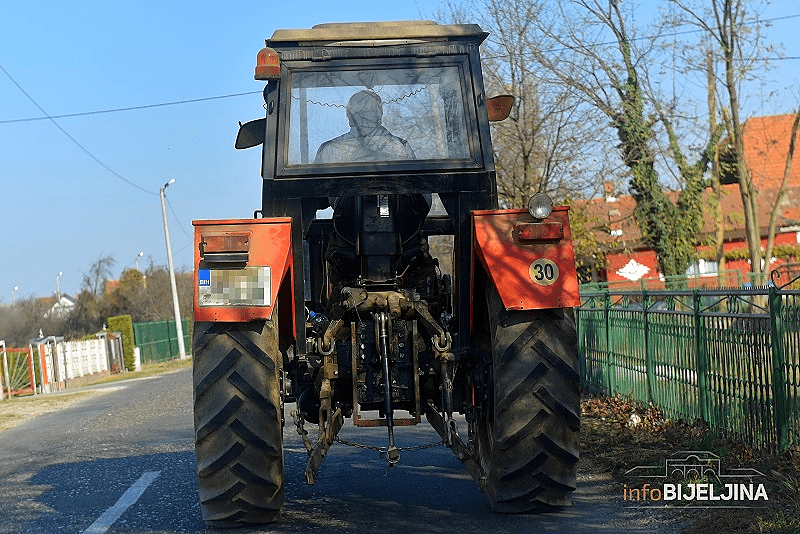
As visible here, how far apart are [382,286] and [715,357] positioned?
3316 millimetres

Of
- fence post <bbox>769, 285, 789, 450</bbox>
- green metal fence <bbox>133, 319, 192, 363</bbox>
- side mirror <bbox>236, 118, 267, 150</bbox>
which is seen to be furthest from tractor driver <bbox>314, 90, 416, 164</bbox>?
green metal fence <bbox>133, 319, 192, 363</bbox>

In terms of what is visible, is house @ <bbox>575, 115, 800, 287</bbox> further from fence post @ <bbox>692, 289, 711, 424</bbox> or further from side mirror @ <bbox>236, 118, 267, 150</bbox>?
side mirror @ <bbox>236, 118, 267, 150</bbox>

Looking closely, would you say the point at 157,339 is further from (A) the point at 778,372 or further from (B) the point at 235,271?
(B) the point at 235,271

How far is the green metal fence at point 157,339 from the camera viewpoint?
150ft

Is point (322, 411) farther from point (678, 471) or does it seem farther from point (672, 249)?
point (672, 249)

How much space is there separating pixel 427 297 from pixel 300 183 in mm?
1153

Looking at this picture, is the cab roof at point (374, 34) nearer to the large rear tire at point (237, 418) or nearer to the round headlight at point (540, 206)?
the round headlight at point (540, 206)

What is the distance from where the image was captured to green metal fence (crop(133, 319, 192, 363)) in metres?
45.6

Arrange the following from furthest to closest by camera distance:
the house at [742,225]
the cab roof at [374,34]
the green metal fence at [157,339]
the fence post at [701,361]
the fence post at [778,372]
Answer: the green metal fence at [157,339], the house at [742,225], the fence post at [701,361], the fence post at [778,372], the cab roof at [374,34]

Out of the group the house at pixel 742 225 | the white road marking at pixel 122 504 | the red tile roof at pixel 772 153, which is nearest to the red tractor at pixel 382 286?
the white road marking at pixel 122 504

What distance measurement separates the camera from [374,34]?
680cm

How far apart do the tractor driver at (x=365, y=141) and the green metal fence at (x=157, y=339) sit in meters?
38.2

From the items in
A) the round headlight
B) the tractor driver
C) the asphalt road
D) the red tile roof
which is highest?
the red tile roof

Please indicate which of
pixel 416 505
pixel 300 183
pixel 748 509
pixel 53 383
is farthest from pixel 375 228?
pixel 53 383
